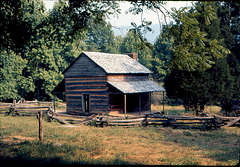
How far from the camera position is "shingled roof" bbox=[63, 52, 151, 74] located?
977 inches

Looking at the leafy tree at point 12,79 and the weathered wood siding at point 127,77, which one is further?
the leafy tree at point 12,79

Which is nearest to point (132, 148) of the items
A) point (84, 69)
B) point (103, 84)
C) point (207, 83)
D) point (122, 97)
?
point (103, 84)

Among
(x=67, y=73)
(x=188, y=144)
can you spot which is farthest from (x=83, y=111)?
(x=188, y=144)

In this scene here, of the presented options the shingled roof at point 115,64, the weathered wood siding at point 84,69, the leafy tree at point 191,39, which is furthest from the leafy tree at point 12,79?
the leafy tree at point 191,39

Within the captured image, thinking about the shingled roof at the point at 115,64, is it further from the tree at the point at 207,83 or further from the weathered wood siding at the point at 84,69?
the tree at the point at 207,83

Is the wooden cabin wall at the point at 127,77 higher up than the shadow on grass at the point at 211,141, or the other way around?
the wooden cabin wall at the point at 127,77

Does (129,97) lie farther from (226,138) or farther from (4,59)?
(4,59)

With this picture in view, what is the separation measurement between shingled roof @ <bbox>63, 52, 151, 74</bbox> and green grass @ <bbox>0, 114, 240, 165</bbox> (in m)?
10.0

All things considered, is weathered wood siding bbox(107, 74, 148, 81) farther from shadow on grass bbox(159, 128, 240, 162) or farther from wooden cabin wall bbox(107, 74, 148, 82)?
shadow on grass bbox(159, 128, 240, 162)

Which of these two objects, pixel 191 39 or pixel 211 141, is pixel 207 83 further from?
pixel 191 39

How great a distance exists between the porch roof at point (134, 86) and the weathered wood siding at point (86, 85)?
150cm

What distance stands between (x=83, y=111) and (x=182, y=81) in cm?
1066

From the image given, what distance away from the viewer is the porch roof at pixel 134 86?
23039 mm

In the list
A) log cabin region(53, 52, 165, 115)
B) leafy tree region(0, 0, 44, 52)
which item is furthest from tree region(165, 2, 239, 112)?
leafy tree region(0, 0, 44, 52)
